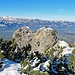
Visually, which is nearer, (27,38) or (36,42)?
(36,42)

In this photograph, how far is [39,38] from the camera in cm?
5472

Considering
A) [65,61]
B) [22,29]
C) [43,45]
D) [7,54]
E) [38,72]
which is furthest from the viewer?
[22,29]

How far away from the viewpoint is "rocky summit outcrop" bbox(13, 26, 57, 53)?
49.4 m

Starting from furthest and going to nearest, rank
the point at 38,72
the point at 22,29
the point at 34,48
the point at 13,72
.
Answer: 1. the point at 22,29
2. the point at 34,48
3. the point at 13,72
4. the point at 38,72

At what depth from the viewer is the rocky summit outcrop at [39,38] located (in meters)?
49.4

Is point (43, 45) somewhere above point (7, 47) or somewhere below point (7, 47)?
below

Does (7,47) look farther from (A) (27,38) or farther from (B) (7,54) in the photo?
(A) (27,38)

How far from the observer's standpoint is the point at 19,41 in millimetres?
59625

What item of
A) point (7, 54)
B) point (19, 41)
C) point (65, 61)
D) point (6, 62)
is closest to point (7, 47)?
point (7, 54)

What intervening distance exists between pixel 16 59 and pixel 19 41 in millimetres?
27368

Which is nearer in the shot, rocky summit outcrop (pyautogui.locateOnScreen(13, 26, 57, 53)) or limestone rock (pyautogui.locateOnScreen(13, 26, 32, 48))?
rocky summit outcrop (pyautogui.locateOnScreen(13, 26, 57, 53))

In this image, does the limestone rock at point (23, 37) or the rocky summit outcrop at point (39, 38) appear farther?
the limestone rock at point (23, 37)

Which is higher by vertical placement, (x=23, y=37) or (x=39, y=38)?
(x=39, y=38)

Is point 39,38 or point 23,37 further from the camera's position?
point 23,37
